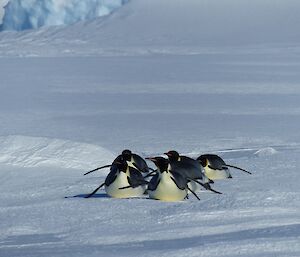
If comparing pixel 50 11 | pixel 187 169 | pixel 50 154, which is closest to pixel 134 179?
pixel 187 169

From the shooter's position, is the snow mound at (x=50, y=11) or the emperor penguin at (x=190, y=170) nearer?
the emperor penguin at (x=190, y=170)

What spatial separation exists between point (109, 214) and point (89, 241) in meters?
0.58

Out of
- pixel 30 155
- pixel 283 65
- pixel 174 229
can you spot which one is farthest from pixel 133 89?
pixel 174 229

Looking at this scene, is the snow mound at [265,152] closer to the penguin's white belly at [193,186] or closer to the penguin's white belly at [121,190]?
the penguin's white belly at [193,186]

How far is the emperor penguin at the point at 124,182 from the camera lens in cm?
464

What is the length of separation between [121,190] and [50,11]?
2768 cm

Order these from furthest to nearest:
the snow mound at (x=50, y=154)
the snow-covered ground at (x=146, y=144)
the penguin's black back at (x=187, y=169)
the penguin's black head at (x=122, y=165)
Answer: the snow mound at (x=50, y=154), the penguin's black back at (x=187, y=169), the penguin's black head at (x=122, y=165), the snow-covered ground at (x=146, y=144)

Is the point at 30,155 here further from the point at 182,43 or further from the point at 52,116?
the point at 182,43

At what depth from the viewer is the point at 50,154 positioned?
6191mm

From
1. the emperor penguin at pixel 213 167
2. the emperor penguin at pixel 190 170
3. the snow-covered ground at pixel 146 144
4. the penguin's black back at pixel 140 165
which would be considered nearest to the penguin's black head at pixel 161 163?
the snow-covered ground at pixel 146 144

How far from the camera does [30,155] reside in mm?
6164

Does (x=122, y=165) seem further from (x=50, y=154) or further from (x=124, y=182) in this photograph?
(x=50, y=154)

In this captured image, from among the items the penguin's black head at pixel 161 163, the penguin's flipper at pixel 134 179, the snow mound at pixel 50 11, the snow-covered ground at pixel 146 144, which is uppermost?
the penguin's black head at pixel 161 163

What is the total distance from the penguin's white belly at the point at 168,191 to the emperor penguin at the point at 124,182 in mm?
162
